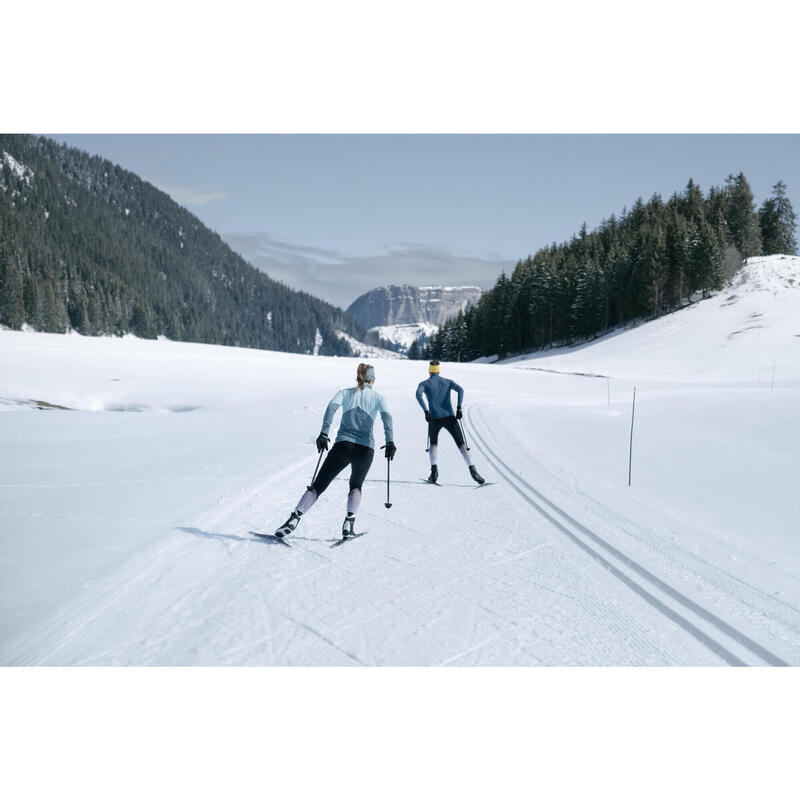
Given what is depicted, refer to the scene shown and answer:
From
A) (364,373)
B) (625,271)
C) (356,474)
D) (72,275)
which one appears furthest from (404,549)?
(72,275)

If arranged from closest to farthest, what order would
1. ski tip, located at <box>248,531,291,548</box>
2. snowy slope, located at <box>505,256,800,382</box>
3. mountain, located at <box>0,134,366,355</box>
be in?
1. ski tip, located at <box>248,531,291,548</box>
2. snowy slope, located at <box>505,256,800,382</box>
3. mountain, located at <box>0,134,366,355</box>

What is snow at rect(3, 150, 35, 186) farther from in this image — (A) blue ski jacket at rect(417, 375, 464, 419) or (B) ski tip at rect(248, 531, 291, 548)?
(B) ski tip at rect(248, 531, 291, 548)

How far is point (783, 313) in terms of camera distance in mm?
55062

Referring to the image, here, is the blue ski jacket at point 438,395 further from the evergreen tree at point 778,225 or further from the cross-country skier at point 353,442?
the evergreen tree at point 778,225

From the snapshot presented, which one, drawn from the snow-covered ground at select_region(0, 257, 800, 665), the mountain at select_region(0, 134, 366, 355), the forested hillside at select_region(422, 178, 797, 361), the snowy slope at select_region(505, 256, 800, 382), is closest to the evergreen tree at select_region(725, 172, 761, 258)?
the forested hillside at select_region(422, 178, 797, 361)

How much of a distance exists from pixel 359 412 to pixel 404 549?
1.55 m

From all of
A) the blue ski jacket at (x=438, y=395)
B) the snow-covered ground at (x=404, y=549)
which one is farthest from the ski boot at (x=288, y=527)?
the blue ski jacket at (x=438, y=395)

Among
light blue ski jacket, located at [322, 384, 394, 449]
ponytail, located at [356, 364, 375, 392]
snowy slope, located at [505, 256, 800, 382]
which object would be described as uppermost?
snowy slope, located at [505, 256, 800, 382]

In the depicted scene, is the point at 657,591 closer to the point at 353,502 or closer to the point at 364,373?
the point at 353,502

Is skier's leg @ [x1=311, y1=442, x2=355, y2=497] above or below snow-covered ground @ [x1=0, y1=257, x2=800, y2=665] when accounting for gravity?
above

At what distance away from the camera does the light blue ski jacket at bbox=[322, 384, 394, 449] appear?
5.72m

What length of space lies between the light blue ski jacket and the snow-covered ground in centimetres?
119
